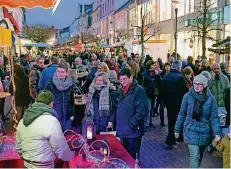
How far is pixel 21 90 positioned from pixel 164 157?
13.3ft

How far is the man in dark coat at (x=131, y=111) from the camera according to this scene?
5188mm

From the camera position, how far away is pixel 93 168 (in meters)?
4.11

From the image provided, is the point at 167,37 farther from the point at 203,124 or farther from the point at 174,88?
the point at 203,124

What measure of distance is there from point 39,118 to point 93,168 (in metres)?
0.90

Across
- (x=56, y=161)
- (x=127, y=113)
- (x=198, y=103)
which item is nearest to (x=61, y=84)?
(x=127, y=113)

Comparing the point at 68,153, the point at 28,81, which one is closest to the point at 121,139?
the point at 68,153

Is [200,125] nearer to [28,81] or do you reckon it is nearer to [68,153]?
[68,153]

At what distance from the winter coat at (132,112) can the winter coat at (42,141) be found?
5.10ft

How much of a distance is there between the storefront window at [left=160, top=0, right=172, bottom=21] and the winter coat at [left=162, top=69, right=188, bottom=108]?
29.6m

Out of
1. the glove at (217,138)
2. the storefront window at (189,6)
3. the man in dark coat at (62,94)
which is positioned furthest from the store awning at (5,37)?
the storefront window at (189,6)

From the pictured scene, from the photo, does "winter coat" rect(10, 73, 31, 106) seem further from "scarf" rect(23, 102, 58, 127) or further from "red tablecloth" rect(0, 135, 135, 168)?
"scarf" rect(23, 102, 58, 127)

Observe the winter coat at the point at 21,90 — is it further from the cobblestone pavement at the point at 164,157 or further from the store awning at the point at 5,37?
the cobblestone pavement at the point at 164,157

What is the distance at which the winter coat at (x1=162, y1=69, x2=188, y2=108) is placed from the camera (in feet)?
23.3

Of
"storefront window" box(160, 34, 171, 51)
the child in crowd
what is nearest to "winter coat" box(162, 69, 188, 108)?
the child in crowd
